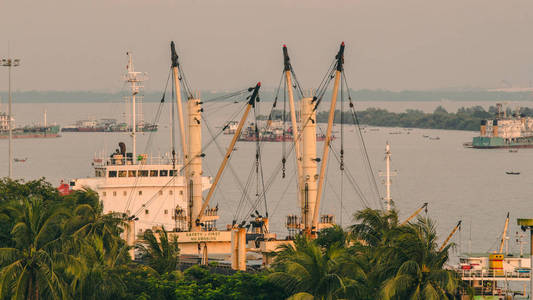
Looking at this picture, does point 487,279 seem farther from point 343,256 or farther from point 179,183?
point 179,183

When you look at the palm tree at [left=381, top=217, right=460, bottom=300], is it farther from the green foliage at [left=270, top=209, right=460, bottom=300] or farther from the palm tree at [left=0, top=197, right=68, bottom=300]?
the palm tree at [left=0, top=197, right=68, bottom=300]

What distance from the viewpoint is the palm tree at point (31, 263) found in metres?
33.0

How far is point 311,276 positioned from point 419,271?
4.22 m

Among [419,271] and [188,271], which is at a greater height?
[419,271]

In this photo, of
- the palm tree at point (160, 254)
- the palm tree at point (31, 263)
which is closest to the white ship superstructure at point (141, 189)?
the palm tree at point (160, 254)

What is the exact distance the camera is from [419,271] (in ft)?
103

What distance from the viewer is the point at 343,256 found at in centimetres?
3572

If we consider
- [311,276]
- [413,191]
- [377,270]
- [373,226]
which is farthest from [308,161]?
[413,191]

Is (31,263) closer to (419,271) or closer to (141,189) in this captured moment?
(419,271)

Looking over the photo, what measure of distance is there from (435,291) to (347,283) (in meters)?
3.44

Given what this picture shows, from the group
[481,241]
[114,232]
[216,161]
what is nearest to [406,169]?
[216,161]

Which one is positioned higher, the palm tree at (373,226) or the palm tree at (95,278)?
the palm tree at (373,226)

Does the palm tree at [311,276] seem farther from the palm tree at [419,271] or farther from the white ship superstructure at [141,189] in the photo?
the white ship superstructure at [141,189]

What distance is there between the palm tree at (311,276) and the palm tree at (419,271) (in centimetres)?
222
